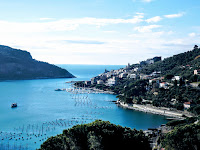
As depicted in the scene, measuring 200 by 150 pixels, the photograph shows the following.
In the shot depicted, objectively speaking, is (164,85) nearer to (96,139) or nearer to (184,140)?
(184,140)

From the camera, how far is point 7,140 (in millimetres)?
20500

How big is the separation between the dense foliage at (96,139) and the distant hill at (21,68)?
227 feet

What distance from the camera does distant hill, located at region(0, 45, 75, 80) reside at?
8238 centimetres

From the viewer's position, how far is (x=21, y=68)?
288ft

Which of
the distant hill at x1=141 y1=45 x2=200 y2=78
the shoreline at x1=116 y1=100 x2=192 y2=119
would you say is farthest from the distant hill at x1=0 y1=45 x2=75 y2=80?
the shoreline at x1=116 y1=100 x2=192 y2=119

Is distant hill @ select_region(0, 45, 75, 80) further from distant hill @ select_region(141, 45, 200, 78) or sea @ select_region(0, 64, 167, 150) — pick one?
sea @ select_region(0, 64, 167, 150)

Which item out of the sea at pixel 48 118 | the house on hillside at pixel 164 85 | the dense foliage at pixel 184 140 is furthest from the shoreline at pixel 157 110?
the dense foliage at pixel 184 140

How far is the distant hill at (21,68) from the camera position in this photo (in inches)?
3243

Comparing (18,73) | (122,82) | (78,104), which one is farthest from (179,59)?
(18,73)

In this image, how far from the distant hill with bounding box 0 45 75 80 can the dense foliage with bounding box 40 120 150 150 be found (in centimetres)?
6922

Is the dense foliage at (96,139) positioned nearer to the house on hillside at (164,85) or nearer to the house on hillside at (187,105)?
the house on hillside at (187,105)

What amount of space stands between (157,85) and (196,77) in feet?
19.9

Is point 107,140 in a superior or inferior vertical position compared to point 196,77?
inferior

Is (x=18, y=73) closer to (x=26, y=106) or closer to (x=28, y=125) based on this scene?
(x=26, y=106)
